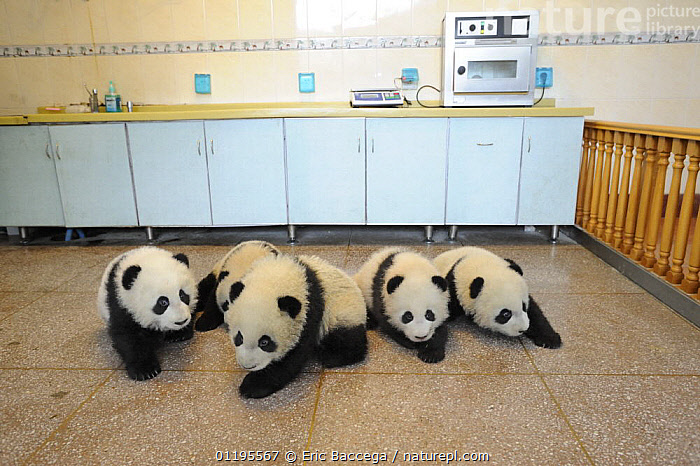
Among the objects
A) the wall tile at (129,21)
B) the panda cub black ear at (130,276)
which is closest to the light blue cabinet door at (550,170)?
the panda cub black ear at (130,276)

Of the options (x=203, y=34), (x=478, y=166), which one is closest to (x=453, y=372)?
(x=478, y=166)

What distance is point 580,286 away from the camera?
8.74 ft

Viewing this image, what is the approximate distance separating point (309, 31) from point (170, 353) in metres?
3.06

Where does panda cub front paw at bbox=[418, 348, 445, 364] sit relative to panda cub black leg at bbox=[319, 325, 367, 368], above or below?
below

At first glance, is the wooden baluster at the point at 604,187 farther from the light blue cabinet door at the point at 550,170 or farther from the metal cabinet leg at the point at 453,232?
the metal cabinet leg at the point at 453,232

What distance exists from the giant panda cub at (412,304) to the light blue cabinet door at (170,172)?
2.01 meters

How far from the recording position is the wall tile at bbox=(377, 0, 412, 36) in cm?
396

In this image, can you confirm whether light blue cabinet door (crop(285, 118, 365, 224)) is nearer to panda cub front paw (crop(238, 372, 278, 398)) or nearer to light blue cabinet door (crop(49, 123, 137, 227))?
light blue cabinet door (crop(49, 123, 137, 227))

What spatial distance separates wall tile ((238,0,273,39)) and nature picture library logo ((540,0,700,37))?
7.57 feet

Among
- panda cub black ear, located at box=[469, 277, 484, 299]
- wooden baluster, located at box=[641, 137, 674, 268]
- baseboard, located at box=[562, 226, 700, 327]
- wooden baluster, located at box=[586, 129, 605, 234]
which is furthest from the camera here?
wooden baluster, located at box=[586, 129, 605, 234]

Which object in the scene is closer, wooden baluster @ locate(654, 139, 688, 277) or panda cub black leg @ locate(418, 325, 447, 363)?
panda cub black leg @ locate(418, 325, 447, 363)

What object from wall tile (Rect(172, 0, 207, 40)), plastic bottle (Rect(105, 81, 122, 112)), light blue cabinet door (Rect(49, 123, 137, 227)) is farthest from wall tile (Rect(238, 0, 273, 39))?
light blue cabinet door (Rect(49, 123, 137, 227))

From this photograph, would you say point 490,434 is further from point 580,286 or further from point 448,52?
point 448,52

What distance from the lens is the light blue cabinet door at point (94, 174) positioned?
138 inches
